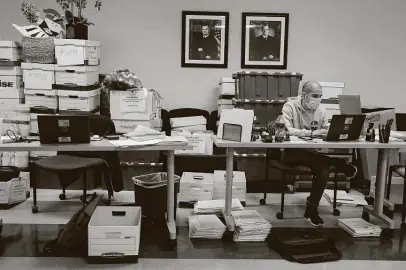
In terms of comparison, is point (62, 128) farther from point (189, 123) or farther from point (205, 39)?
point (205, 39)

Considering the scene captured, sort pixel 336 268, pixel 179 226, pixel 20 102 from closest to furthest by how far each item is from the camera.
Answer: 1. pixel 336 268
2. pixel 179 226
3. pixel 20 102

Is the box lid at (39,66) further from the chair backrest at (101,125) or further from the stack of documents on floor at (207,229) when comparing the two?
the stack of documents on floor at (207,229)

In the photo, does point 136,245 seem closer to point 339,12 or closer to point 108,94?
point 108,94

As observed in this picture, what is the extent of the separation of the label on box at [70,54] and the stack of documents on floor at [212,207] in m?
1.94

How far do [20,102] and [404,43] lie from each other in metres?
4.53

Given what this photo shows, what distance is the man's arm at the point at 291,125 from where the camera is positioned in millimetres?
3928

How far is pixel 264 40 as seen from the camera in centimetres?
547

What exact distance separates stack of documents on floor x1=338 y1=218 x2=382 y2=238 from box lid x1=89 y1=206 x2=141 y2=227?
173 centimetres

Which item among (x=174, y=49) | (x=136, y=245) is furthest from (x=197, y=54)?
(x=136, y=245)

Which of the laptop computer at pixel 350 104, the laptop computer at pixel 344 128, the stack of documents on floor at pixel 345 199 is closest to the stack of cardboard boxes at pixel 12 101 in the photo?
the laptop computer at pixel 344 128

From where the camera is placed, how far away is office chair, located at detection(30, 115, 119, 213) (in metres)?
3.99

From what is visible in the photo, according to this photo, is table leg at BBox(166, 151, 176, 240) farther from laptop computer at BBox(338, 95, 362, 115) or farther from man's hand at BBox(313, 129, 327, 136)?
laptop computer at BBox(338, 95, 362, 115)

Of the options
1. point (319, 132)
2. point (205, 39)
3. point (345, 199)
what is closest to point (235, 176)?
point (319, 132)

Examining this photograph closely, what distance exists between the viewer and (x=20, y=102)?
191 inches
